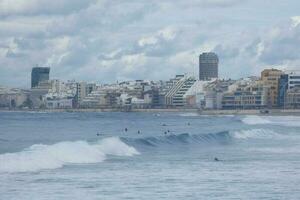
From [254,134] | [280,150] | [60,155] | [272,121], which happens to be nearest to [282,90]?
[272,121]

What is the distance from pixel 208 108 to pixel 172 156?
120967mm

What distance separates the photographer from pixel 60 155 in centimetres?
3741

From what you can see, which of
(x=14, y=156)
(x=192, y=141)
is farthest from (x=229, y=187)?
(x=192, y=141)

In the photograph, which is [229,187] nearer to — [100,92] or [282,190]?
[282,190]

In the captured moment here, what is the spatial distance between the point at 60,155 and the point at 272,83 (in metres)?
122

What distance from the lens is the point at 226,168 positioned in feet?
109

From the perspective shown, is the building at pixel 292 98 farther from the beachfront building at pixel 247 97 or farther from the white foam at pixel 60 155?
the white foam at pixel 60 155

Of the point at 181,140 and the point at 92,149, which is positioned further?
the point at 181,140

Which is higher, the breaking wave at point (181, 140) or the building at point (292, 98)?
the building at point (292, 98)

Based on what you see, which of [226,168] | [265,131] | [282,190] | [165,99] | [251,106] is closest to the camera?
[282,190]

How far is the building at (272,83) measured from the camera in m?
155

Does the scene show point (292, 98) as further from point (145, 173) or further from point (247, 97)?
point (145, 173)

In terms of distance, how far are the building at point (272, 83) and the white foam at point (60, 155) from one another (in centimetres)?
10928

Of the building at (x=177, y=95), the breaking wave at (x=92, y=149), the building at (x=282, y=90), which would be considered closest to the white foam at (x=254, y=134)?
the breaking wave at (x=92, y=149)
